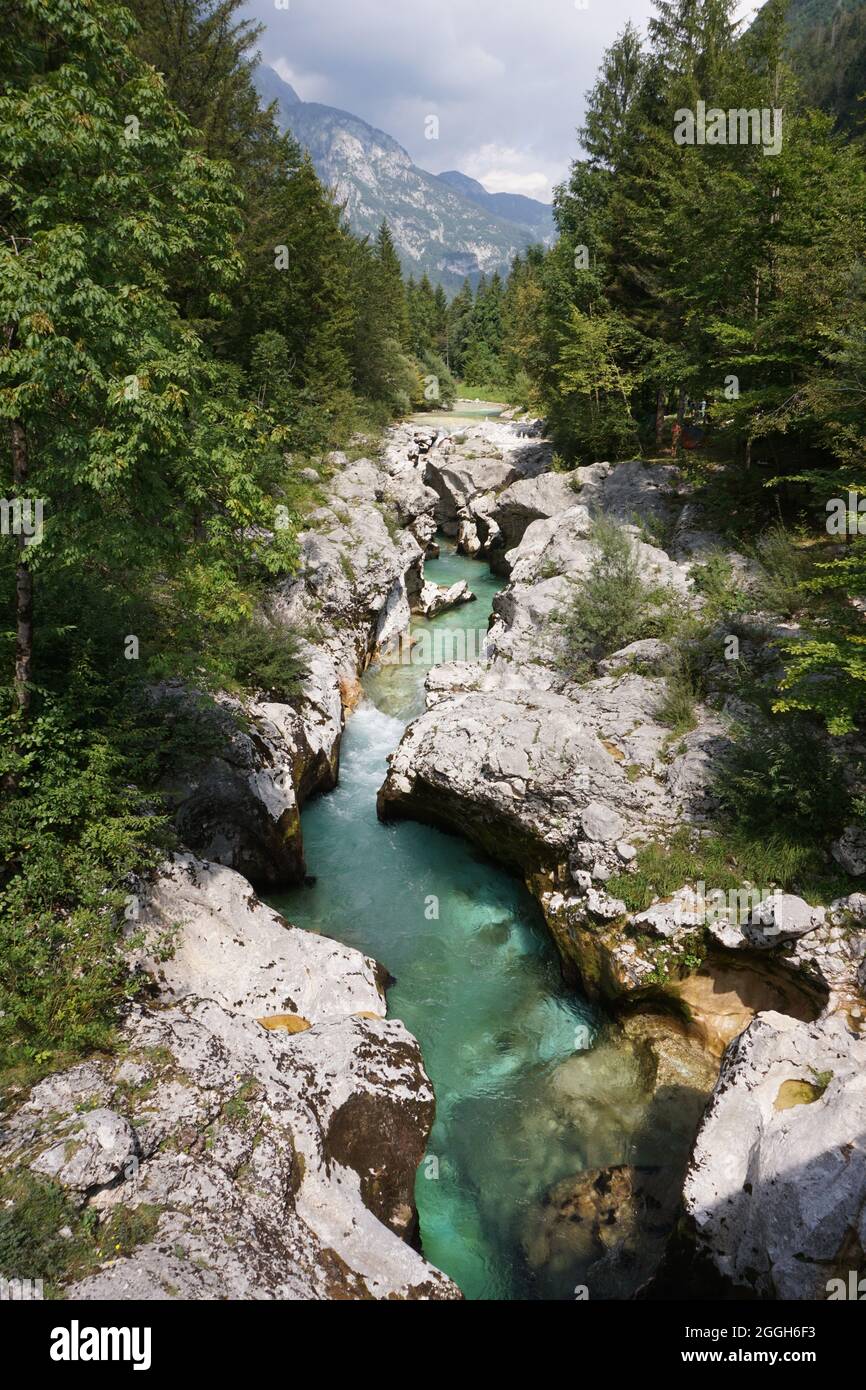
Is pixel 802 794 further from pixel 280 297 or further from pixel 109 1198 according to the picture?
pixel 280 297

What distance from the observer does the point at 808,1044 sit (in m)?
6.61

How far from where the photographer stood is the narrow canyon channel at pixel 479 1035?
7.32 meters

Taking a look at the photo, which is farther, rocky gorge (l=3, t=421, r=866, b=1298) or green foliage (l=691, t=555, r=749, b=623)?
green foliage (l=691, t=555, r=749, b=623)

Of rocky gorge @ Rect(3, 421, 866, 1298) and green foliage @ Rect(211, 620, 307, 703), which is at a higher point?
green foliage @ Rect(211, 620, 307, 703)

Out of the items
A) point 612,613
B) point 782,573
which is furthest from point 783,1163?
point 782,573

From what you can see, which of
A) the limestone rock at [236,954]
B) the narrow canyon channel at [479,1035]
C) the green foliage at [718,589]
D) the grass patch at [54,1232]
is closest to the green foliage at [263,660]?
the narrow canyon channel at [479,1035]

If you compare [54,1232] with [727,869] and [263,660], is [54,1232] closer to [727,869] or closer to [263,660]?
[727,869]

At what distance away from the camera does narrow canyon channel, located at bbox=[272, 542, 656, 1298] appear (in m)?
7.32

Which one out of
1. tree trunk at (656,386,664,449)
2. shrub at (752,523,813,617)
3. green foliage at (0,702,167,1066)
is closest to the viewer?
green foliage at (0,702,167,1066)

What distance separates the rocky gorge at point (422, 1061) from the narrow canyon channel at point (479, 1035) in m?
0.12

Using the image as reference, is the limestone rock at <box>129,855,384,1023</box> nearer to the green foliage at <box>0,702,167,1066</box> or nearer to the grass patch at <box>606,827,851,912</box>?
the green foliage at <box>0,702,167,1066</box>

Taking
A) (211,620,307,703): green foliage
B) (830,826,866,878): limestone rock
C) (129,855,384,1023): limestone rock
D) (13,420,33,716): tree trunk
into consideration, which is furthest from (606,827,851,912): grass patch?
(13,420,33,716): tree trunk

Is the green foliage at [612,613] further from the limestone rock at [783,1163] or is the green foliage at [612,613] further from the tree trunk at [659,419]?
the tree trunk at [659,419]

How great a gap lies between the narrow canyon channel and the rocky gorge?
0.12m
